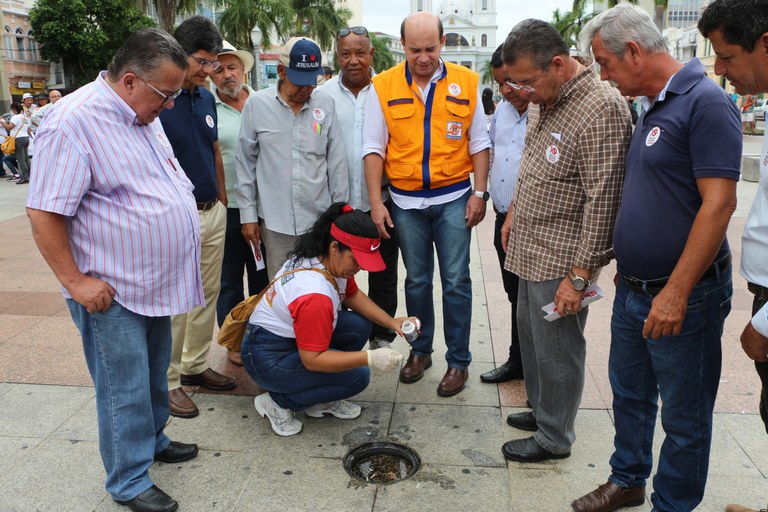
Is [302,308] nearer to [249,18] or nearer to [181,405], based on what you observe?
[181,405]

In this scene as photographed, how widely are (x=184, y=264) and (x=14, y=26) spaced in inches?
1704

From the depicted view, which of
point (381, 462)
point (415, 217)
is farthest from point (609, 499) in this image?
point (415, 217)

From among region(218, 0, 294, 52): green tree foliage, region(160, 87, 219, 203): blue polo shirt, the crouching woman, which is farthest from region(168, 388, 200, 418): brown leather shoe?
region(218, 0, 294, 52): green tree foliage

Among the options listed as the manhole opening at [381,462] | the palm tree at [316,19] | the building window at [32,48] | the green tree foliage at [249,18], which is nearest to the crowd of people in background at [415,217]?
the manhole opening at [381,462]

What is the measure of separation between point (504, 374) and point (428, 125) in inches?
58.8

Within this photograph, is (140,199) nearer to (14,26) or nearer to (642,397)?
(642,397)

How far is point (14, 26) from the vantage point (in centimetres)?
3753

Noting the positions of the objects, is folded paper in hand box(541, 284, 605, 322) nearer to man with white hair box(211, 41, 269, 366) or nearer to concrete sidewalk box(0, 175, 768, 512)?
concrete sidewalk box(0, 175, 768, 512)

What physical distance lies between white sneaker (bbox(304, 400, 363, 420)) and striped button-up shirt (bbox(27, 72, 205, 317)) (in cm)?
103

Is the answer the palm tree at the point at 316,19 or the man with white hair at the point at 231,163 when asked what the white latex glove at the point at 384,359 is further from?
the palm tree at the point at 316,19

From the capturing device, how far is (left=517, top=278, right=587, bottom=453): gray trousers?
8.74 feet

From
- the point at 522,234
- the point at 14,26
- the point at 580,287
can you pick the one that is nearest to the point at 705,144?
the point at 580,287

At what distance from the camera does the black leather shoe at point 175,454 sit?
286 centimetres

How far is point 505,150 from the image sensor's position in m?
3.53
